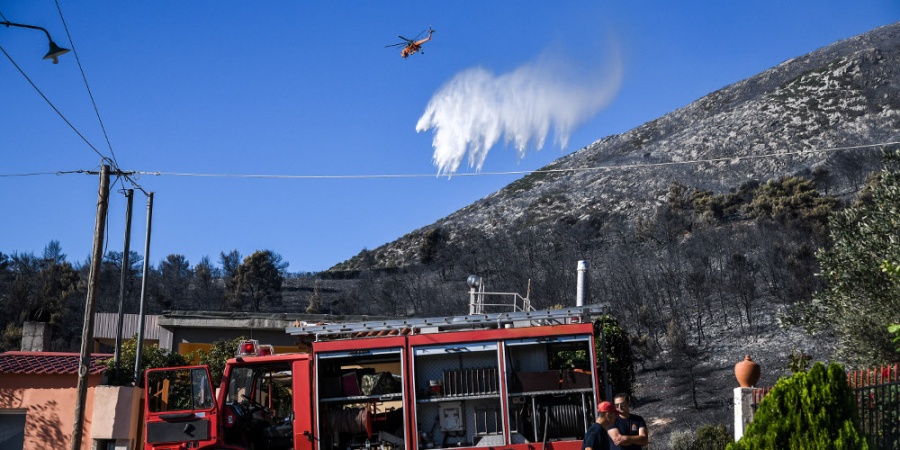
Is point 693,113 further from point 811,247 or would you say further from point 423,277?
point 811,247

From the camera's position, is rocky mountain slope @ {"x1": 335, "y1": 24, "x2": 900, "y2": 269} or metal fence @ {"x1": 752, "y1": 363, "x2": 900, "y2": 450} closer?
metal fence @ {"x1": 752, "y1": 363, "x2": 900, "y2": 450}

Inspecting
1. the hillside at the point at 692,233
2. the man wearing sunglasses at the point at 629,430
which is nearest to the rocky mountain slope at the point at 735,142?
the hillside at the point at 692,233

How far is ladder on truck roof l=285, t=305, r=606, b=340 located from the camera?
13250 millimetres

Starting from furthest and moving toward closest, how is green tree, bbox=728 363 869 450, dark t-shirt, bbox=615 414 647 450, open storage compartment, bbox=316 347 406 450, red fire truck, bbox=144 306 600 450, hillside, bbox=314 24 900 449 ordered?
1. hillside, bbox=314 24 900 449
2. open storage compartment, bbox=316 347 406 450
3. red fire truck, bbox=144 306 600 450
4. dark t-shirt, bbox=615 414 647 450
5. green tree, bbox=728 363 869 450

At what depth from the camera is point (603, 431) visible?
10617 mm

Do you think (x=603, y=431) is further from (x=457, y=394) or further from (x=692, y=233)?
(x=692, y=233)

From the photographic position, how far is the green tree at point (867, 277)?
18141 millimetres

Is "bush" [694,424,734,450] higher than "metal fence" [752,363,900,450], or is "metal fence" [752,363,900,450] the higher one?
"metal fence" [752,363,900,450]

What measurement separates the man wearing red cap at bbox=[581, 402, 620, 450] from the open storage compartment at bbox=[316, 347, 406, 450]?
10.9 ft

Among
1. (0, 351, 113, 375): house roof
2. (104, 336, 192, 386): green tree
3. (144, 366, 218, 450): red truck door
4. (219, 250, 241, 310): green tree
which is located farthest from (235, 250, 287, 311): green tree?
(144, 366, 218, 450): red truck door

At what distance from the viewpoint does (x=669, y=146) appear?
383 feet

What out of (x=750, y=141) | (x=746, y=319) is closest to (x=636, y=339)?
(x=746, y=319)

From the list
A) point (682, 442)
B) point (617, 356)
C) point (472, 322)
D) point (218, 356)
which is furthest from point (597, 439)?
point (218, 356)

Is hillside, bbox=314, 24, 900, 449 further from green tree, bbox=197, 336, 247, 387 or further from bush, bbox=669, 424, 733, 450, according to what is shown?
green tree, bbox=197, 336, 247, 387
